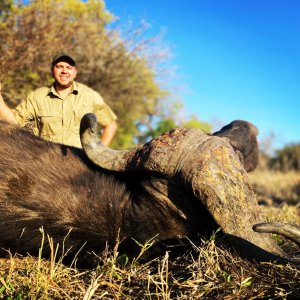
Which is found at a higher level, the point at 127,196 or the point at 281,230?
the point at 281,230

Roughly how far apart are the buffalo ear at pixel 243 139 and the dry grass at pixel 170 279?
0.88 m

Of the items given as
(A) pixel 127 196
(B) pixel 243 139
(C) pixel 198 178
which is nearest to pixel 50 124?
(A) pixel 127 196

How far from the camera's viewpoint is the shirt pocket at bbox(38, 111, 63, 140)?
5754 millimetres

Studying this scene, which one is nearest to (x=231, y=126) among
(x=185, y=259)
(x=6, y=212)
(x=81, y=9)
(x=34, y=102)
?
(x=185, y=259)

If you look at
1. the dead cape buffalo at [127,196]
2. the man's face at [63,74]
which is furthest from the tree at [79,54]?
the dead cape buffalo at [127,196]

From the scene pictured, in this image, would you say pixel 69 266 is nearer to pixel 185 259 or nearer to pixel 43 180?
pixel 43 180

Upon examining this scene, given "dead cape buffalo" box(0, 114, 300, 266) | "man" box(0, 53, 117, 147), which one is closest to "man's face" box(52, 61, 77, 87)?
"man" box(0, 53, 117, 147)

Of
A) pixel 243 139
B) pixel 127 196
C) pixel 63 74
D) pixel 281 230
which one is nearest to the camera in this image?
pixel 281 230

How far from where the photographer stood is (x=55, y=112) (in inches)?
229

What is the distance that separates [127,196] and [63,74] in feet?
10.9

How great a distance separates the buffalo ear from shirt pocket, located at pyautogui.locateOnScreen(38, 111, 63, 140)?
2872mm

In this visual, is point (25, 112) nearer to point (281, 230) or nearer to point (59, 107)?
point (59, 107)

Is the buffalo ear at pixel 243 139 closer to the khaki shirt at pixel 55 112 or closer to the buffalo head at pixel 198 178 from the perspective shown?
the buffalo head at pixel 198 178

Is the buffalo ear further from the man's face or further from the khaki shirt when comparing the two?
the man's face
